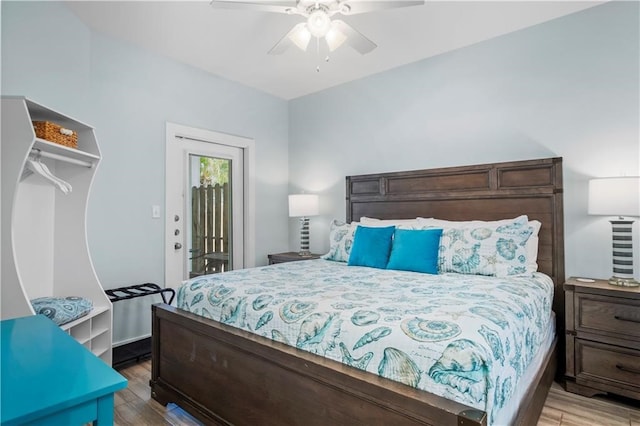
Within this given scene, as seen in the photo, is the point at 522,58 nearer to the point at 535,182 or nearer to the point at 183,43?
the point at 535,182

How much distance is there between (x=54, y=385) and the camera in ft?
2.64

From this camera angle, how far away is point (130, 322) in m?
3.16

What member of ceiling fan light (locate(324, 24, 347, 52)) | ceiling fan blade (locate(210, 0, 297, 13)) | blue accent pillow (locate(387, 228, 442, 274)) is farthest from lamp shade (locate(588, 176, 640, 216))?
ceiling fan blade (locate(210, 0, 297, 13))

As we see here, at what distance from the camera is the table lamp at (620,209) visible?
228 centimetres

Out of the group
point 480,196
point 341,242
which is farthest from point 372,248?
point 480,196

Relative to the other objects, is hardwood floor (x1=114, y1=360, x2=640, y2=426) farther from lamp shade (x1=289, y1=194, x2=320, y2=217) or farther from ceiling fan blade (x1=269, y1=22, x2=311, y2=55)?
ceiling fan blade (x1=269, y1=22, x2=311, y2=55)

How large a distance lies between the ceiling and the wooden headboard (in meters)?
1.15

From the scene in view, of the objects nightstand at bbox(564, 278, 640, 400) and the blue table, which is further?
nightstand at bbox(564, 278, 640, 400)

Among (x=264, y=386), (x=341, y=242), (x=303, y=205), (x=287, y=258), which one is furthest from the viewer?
(x=303, y=205)

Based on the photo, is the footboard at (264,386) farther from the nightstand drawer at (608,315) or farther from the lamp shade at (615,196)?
the lamp shade at (615,196)

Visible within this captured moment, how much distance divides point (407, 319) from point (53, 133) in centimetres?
223

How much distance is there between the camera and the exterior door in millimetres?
3518

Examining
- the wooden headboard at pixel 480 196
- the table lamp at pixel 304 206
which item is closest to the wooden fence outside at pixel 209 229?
the table lamp at pixel 304 206

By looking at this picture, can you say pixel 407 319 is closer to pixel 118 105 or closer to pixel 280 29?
pixel 280 29
